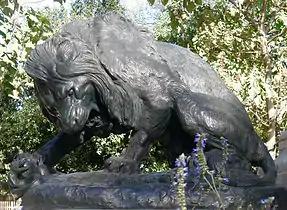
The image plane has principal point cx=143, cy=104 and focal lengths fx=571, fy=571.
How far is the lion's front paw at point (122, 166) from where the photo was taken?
3.35m

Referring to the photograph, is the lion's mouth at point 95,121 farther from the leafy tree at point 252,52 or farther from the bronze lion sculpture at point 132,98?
the leafy tree at point 252,52

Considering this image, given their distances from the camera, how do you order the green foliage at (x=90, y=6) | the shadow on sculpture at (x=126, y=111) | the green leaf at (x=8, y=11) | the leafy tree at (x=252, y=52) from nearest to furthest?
the shadow on sculpture at (x=126, y=111) → the green leaf at (x=8, y=11) → the leafy tree at (x=252, y=52) → the green foliage at (x=90, y=6)

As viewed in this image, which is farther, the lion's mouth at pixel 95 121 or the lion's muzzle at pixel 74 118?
the lion's mouth at pixel 95 121

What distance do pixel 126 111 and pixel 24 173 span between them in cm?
71

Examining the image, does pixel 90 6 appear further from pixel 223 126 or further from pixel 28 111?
pixel 223 126

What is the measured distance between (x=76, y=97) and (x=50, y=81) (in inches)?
7.5

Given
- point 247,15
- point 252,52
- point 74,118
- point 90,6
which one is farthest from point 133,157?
point 90,6

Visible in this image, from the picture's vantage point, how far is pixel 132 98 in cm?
335

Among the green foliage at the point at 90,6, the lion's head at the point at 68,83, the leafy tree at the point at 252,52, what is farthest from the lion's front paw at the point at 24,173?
the green foliage at the point at 90,6

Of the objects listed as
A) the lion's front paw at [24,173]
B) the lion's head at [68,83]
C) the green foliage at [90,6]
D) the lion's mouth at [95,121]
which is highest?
the green foliage at [90,6]

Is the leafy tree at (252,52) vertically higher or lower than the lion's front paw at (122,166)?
higher

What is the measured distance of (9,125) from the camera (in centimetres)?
1727

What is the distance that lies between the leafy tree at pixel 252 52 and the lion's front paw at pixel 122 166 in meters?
6.69

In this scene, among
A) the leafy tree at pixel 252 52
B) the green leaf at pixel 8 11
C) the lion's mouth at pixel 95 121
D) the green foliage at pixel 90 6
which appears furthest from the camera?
the green foliage at pixel 90 6
